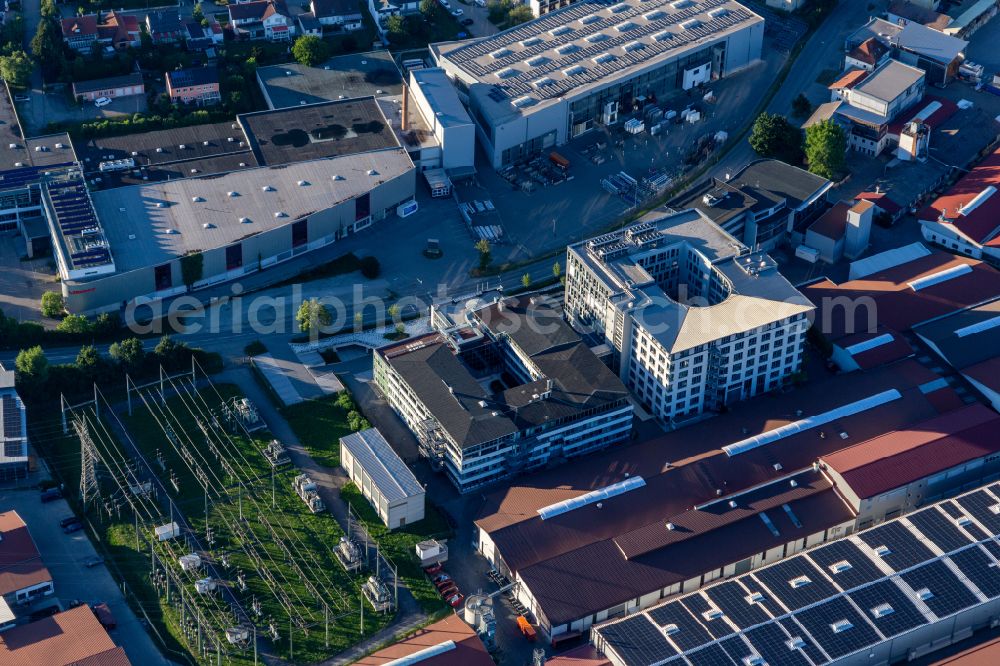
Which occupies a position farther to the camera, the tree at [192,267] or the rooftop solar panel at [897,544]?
the tree at [192,267]

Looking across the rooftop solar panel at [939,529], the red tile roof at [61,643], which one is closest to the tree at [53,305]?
the red tile roof at [61,643]

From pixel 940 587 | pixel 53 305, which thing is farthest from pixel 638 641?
pixel 53 305

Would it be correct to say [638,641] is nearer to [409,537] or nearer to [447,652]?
[447,652]

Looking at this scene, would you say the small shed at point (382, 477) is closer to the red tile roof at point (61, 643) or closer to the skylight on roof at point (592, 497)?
the skylight on roof at point (592, 497)

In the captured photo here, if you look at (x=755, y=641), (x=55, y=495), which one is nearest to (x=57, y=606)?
(x=55, y=495)

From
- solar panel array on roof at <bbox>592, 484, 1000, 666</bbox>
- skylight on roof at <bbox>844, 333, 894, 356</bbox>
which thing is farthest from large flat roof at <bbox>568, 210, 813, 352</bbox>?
solar panel array on roof at <bbox>592, 484, 1000, 666</bbox>
